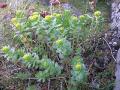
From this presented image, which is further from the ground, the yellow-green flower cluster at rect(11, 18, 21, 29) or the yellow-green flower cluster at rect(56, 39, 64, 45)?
the yellow-green flower cluster at rect(11, 18, 21, 29)

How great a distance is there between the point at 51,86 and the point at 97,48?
27.5 inches

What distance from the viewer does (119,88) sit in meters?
3.24

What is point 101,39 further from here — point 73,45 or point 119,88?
point 119,88

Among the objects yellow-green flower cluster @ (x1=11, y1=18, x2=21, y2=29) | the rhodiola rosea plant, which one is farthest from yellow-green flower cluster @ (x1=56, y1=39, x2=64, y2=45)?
yellow-green flower cluster @ (x1=11, y1=18, x2=21, y2=29)

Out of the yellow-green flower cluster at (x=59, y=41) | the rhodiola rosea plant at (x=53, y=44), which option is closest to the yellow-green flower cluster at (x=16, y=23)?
the rhodiola rosea plant at (x=53, y=44)

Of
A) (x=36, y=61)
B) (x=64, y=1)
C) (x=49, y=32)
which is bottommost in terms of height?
(x=36, y=61)

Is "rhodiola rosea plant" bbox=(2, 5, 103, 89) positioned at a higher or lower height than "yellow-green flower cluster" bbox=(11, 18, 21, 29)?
lower

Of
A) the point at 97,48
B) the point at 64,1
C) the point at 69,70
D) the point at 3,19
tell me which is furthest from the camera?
the point at 64,1

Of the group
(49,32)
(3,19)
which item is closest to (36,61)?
(49,32)

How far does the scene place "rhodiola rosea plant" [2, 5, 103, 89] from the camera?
3066 mm

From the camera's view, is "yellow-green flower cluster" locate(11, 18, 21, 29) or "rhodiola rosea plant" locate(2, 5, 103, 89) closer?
"rhodiola rosea plant" locate(2, 5, 103, 89)

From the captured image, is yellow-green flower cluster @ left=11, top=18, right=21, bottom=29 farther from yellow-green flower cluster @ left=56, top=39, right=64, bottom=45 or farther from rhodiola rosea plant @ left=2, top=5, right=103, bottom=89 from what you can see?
yellow-green flower cluster @ left=56, top=39, right=64, bottom=45

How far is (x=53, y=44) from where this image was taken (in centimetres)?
327

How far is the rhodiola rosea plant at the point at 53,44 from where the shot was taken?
3066 mm
